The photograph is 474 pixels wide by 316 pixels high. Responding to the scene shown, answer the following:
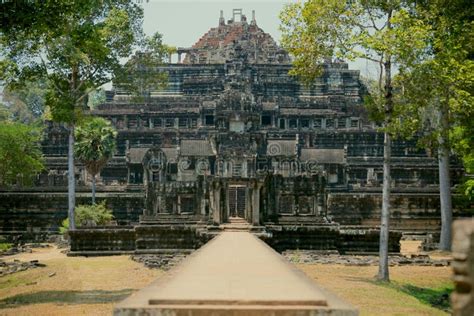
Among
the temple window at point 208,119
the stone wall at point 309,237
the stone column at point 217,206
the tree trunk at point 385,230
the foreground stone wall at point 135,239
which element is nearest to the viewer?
the tree trunk at point 385,230

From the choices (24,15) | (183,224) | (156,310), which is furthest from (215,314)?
(183,224)

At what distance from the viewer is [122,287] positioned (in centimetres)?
1573

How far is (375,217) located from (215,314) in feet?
109

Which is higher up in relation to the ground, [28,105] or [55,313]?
[28,105]

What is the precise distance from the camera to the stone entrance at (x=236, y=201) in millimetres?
33469

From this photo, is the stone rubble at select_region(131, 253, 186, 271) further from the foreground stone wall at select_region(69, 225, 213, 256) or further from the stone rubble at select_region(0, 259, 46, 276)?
the stone rubble at select_region(0, 259, 46, 276)

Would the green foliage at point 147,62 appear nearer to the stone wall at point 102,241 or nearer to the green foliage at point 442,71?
the stone wall at point 102,241

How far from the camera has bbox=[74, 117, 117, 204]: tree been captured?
36.7 m

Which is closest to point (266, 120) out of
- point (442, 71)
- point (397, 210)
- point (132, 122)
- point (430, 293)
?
point (132, 122)

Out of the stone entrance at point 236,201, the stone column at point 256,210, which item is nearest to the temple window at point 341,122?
the stone entrance at point 236,201

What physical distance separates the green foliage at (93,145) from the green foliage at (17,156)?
4.54 meters

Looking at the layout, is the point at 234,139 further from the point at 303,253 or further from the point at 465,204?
the point at 303,253

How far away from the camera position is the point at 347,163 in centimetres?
4628

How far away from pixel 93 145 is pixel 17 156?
19.2 feet
